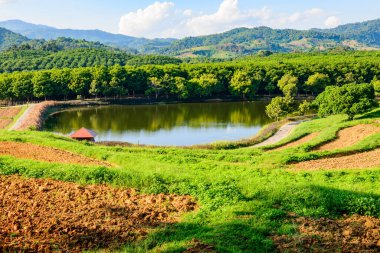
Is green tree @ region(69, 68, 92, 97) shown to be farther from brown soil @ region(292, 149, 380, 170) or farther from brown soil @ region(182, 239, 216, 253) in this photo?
brown soil @ region(182, 239, 216, 253)

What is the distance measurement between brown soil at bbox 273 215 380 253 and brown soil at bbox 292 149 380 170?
12.9 m

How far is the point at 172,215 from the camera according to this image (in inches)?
590

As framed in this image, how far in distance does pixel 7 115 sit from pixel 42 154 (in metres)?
53.0

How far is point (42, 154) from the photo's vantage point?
1024 inches

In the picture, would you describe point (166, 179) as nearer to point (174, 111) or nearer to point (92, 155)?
point (92, 155)

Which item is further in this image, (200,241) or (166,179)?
(166,179)

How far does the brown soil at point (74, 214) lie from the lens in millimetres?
12484

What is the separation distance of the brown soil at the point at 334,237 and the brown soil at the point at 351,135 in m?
25.6

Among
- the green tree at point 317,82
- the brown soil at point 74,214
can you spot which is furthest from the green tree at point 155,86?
the brown soil at point 74,214

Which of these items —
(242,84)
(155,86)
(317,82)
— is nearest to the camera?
(155,86)

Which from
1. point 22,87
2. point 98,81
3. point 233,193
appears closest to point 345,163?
point 233,193

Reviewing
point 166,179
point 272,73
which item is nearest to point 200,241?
point 166,179

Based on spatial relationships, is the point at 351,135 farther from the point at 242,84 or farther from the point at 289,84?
the point at 242,84

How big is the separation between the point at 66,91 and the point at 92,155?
75452 mm
